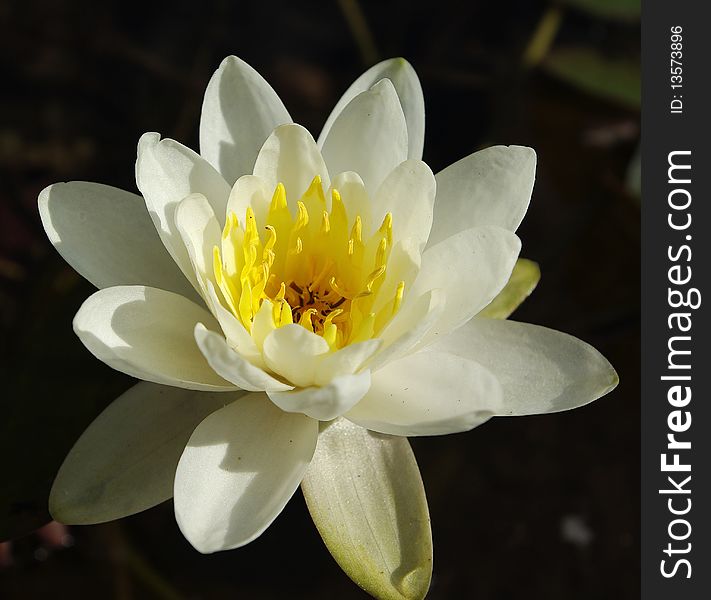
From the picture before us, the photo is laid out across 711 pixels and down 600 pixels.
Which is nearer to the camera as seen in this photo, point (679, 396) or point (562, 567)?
point (679, 396)

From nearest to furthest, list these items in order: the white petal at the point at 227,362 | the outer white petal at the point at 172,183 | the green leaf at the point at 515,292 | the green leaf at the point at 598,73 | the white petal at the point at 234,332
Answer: the white petal at the point at 227,362, the white petal at the point at 234,332, the outer white petal at the point at 172,183, the green leaf at the point at 515,292, the green leaf at the point at 598,73

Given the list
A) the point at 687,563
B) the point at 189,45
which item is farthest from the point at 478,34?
the point at 687,563

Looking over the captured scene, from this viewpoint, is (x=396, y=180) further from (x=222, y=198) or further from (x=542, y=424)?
(x=542, y=424)

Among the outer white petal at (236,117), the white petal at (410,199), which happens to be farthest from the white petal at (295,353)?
the outer white petal at (236,117)

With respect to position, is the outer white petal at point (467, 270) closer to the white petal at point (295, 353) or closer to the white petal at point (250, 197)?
the white petal at point (295, 353)

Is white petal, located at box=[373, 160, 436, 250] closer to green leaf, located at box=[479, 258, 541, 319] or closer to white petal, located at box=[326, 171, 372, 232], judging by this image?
white petal, located at box=[326, 171, 372, 232]

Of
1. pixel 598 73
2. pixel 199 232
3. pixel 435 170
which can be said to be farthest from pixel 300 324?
pixel 598 73

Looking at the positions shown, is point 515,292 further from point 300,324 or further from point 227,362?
point 227,362
